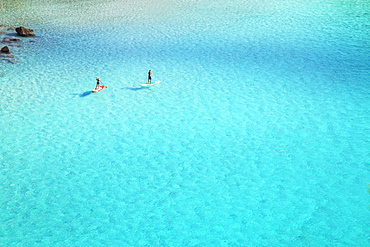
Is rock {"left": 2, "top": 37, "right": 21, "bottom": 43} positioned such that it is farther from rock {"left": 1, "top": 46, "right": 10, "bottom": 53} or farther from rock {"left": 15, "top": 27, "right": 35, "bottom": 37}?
rock {"left": 1, "top": 46, "right": 10, "bottom": 53}

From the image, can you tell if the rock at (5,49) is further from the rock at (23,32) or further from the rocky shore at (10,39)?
the rock at (23,32)

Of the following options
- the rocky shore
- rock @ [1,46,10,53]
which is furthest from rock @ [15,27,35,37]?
rock @ [1,46,10,53]

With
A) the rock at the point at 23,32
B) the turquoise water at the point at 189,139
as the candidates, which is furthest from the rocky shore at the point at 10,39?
the turquoise water at the point at 189,139

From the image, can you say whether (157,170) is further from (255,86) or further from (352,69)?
(352,69)

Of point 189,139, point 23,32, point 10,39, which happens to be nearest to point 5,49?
point 10,39

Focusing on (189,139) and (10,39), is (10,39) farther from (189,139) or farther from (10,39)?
(189,139)
